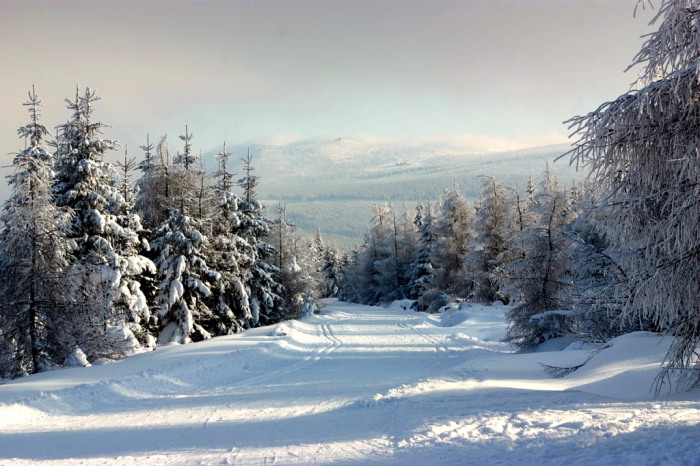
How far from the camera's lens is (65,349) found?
52.7ft

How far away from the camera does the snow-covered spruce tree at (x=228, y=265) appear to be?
82.8ft

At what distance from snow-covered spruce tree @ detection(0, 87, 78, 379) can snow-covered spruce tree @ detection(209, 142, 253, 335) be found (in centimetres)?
875

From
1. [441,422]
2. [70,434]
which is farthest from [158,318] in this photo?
[441,422]

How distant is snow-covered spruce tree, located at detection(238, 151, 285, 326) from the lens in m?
28.5

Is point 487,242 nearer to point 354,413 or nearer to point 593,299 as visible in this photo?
point 593,299

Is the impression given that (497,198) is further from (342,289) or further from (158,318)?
(342,289)

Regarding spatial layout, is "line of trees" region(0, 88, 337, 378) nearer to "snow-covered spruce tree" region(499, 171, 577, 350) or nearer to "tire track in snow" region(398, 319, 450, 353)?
"tire track in snow" region(398, 319, 450, 353)

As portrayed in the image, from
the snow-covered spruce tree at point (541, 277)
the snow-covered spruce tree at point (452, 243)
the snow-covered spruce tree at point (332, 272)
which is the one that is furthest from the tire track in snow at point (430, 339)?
the snow-covered spruce tree at point (332, 272)

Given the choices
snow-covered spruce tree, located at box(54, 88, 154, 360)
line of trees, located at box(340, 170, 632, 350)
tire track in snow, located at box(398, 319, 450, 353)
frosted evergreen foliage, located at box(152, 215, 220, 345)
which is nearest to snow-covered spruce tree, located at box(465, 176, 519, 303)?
line of trees, located at box(340, 170, 632, 350)

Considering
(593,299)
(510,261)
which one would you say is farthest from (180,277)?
(593,299)

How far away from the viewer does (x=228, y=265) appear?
84.1 ft

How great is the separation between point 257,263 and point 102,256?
11.7 meters

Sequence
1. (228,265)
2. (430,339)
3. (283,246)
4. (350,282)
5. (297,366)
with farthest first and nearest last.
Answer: (350,282)
(283,246)
(228,265)
(430,339)
(297,366)

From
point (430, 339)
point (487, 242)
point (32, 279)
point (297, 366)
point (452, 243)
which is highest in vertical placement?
point (32, 279)
